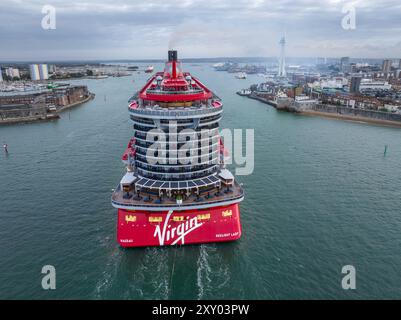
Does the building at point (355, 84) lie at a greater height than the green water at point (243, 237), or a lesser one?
greater

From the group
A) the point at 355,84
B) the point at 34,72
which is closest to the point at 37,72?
the point at 34,72

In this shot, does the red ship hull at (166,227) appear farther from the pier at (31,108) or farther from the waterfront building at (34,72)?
the waterfront building at (34,72)

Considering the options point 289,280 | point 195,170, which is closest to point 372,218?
point 289,280

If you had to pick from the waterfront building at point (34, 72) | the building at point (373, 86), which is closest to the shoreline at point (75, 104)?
the waterfront building at point (34, 72)

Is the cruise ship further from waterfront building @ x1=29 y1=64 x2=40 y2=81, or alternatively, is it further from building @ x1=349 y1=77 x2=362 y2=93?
waterfront building @ x1=29 y1=64 x2=40 y2=81

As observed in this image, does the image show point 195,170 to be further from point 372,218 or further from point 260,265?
point 372,218

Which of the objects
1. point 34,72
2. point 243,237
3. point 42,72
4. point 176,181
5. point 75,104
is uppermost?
point 42,72

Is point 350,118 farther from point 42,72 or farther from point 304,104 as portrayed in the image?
point 42,72
